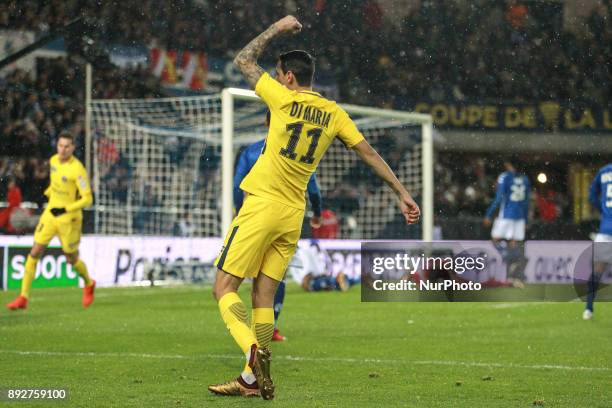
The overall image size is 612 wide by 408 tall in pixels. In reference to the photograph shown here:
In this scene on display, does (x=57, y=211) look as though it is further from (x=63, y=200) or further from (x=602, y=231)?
(x=602, y=231)

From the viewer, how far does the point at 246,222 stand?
6.23 metres

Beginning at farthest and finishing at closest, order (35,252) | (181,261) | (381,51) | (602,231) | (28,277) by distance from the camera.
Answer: (381,51), (181,261), (35,252), (28,277), (602,231)

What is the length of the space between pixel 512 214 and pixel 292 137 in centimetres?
1406

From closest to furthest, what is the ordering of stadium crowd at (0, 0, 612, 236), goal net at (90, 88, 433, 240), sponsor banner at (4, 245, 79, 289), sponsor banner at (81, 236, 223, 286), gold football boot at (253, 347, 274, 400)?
gold football boot at (253, 347, 274, 400) < sponsor banner at (4, 245, 79, 289) < sponsor banner at (81, 236, 223, 286) < goal net at (90, 88, 433, 240) < stadium crowd at (0, 0, 612, 236)

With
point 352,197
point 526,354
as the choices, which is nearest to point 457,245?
point 352,197

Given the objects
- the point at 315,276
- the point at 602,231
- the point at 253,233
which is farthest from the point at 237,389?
the point at 315,276

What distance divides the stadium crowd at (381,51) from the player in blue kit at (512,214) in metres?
5.96

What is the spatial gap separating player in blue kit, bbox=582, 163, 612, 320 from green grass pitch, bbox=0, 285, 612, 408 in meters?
0.45

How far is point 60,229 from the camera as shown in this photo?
13273mm

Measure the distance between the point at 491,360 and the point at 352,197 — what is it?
17.0m

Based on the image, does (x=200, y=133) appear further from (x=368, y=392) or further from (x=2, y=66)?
(x=368, y=392)

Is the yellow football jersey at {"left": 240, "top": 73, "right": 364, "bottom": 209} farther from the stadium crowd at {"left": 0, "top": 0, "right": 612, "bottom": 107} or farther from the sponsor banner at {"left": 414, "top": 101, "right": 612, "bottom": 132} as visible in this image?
the sponsor banner at {"left": 414, "top": 101, "right": 612, "bottom": 132}

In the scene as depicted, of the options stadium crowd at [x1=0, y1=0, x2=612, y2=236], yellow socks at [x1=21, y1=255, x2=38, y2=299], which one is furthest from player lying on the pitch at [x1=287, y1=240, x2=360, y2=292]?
stadium crowd at [x1=0, y1=0, x2=612, y2=236]

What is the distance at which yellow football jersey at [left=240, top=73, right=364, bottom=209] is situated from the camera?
6.14 meters
